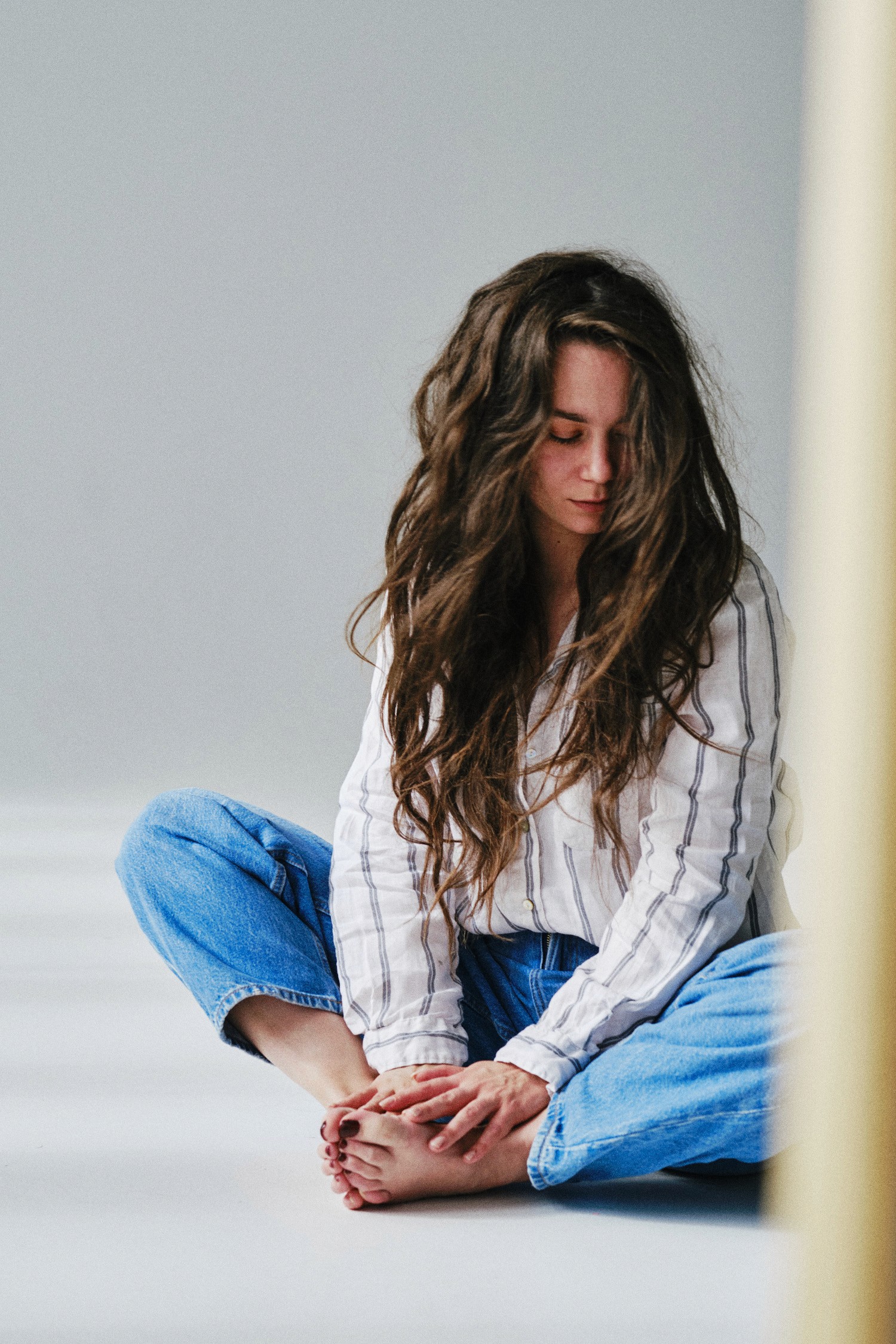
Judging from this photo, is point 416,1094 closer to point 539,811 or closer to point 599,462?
point 539,811

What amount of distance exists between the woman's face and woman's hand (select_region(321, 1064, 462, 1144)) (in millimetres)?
464

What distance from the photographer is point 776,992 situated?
1004mm

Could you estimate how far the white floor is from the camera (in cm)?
88

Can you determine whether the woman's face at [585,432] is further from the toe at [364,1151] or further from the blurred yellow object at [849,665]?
the blurred yellow object at [849,665]

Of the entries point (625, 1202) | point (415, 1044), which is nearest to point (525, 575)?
point (415, 1044)

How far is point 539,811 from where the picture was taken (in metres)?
1.17

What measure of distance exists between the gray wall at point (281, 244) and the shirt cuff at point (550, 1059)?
2.60m

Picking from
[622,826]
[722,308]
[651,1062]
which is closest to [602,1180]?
[651,1062]

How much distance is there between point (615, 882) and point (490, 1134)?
235mm

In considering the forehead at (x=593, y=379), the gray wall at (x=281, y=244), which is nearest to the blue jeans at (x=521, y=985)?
the forehead at (x=593, y=379)

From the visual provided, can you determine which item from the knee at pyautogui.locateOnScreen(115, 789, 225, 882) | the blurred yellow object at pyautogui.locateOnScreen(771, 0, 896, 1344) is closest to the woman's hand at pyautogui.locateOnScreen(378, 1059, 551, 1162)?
the knee at pyautogui.locateOnScreen(115, 789, 225, 882)

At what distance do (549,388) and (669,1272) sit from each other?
2.18 ft

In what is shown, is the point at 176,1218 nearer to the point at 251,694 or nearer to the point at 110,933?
the point at 110,933

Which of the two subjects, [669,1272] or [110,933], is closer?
[669,1272]
